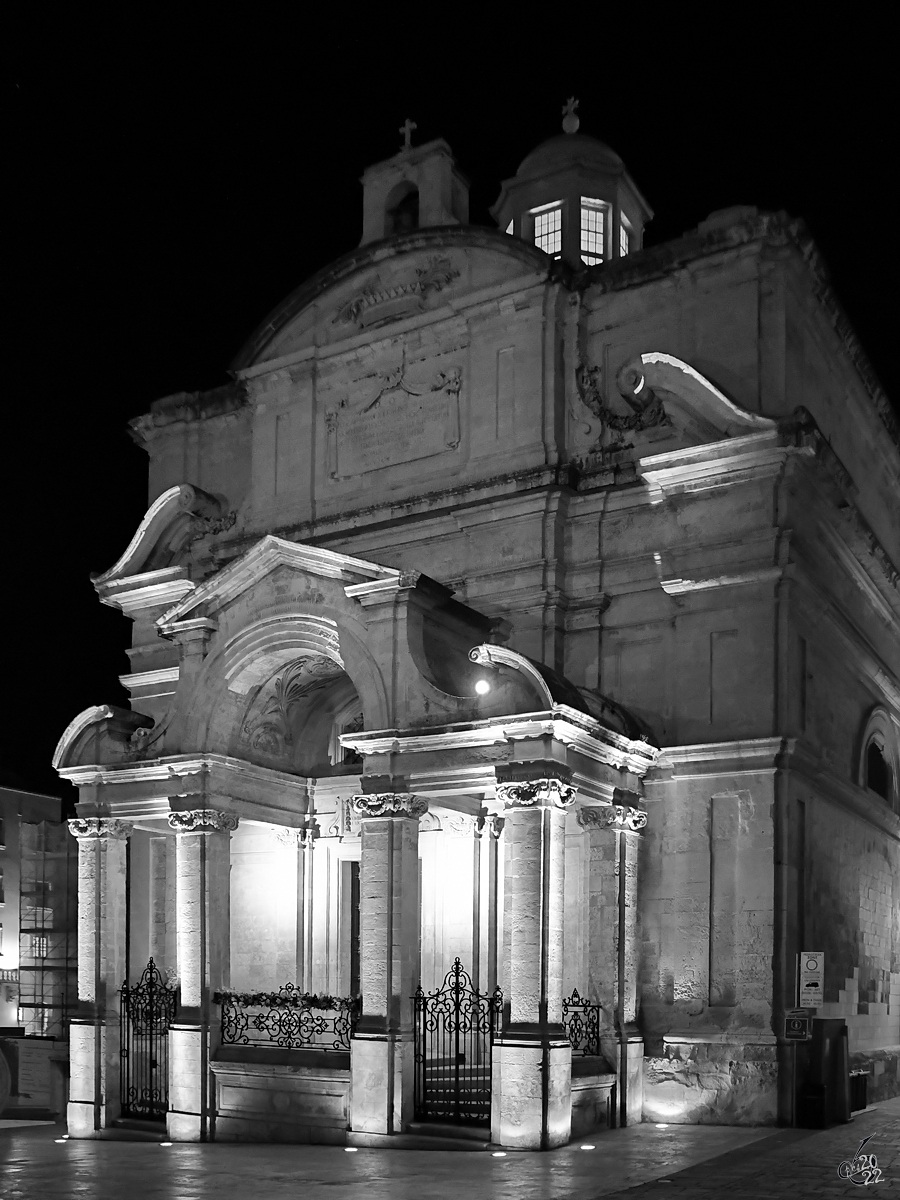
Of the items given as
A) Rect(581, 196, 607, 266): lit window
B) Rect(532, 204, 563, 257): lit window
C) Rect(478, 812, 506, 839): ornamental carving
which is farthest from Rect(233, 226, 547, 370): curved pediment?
Rect(478, 812, 506, 839): ornamental carving

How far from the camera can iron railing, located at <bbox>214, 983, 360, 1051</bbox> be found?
18922 millimetres

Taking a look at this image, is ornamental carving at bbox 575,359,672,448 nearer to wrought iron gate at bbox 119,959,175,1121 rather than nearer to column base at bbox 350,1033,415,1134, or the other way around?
column base at bbox 350,1033,415,1134

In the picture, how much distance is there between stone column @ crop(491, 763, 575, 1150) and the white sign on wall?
9.94 feet

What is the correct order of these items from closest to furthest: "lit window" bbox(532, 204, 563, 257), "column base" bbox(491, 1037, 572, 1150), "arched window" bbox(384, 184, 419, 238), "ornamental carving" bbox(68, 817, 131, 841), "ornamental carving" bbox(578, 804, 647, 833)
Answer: "column base" bbox(491, 1037, 572, 1150) < "ornamental carving" bbox(578, 804, 647, 833) < "ornamental carving" bbox(68, 817, 131, 841) < "arched window" bbox(384, 184, 419, 238) < "lit window" bbox(532, 204, 563, 257)

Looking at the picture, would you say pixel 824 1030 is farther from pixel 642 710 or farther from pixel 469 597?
pixel 469 597

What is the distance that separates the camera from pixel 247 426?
85.3 ft

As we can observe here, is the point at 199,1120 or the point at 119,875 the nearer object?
the point at 199,1120

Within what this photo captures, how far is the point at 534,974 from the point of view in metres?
17.0

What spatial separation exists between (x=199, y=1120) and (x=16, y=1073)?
236 inches

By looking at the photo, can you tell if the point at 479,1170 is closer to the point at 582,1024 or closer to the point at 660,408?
the point at 582,1024

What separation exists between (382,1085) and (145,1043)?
4862 mm

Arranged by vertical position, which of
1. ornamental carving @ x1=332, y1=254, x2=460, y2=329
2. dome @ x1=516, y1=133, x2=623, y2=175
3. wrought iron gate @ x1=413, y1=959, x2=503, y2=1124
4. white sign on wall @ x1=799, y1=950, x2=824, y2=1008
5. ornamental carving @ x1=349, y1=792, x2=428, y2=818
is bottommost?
wrought iron gate @ x1=413, y1=959, x2=503, y2=1124

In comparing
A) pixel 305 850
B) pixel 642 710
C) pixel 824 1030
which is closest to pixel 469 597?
pixel 642 710

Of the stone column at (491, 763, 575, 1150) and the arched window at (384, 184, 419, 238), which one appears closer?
the stone column at (491, 763, 575, 1150)
